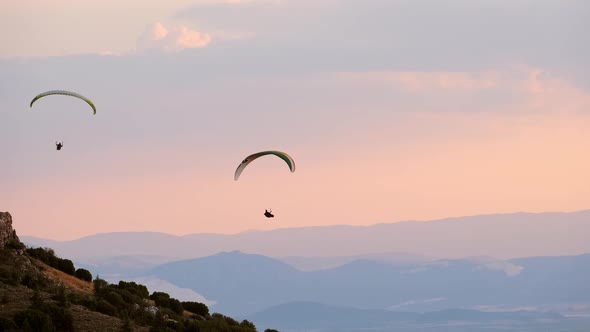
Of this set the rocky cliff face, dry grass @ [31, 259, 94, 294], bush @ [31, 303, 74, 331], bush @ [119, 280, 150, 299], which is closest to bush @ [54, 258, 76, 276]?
dry grass @ [31, 259, 94, 294]

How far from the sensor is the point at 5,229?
8419cm

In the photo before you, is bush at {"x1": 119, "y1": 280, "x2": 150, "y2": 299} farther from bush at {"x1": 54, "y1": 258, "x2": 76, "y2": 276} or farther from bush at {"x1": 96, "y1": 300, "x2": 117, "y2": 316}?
bush at {"x1": 96, "y1": 300, "x2": 117, "y2": 316}

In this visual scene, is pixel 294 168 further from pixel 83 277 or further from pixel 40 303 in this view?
pixel 40 303

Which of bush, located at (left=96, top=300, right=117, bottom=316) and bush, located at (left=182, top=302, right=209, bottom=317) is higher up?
bush, located at (left=182, top=302, right=209, bottom=317)

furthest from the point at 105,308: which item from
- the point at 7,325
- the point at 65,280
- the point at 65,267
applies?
the point at 65,267

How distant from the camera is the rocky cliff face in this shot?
83438 millimetres

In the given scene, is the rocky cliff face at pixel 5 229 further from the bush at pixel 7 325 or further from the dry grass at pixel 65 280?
the bush at pixel 7 325

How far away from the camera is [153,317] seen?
7581cm

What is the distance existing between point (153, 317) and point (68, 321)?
9.06m

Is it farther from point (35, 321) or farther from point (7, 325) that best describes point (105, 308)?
point (7, 325)

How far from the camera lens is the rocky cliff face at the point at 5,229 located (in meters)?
83.4

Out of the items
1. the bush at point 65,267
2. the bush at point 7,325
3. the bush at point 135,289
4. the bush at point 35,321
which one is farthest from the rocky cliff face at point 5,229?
the bush at point 7,325

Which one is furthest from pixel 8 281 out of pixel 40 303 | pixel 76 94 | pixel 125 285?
pixel 76 94

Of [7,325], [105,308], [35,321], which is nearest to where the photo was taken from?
[7,325]
